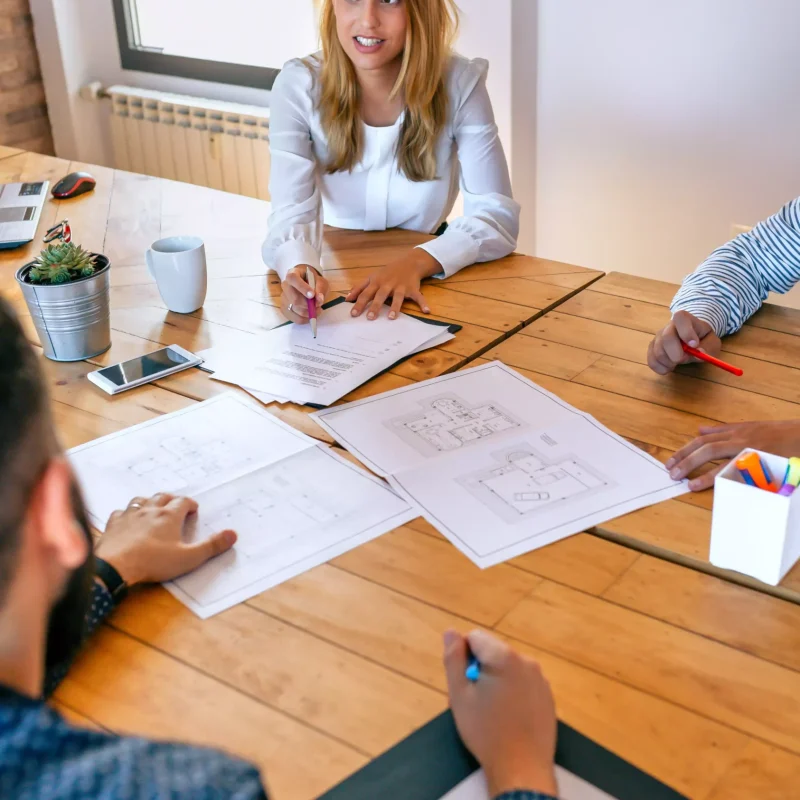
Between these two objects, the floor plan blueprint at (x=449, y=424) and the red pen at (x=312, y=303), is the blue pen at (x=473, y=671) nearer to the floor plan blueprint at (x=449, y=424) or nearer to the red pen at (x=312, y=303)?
the floor plan blueprint at (x=449, y=424)

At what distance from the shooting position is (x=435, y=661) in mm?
855

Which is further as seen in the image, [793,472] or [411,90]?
[411,90]

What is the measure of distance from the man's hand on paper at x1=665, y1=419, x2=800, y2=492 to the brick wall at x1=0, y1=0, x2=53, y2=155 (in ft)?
10.7

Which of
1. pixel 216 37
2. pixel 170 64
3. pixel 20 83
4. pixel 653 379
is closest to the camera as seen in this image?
pixel 653 379

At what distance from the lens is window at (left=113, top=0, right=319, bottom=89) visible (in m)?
3.22

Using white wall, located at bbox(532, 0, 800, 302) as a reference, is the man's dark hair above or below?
above

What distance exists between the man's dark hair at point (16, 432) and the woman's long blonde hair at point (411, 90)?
148 centimetres

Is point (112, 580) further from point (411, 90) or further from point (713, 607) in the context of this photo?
point (411, 90)

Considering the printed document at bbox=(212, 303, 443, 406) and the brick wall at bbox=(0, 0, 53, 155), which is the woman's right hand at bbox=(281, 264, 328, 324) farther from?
the brick wall at bbox=(0, 0, 53, 155)

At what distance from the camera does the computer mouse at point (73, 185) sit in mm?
2107

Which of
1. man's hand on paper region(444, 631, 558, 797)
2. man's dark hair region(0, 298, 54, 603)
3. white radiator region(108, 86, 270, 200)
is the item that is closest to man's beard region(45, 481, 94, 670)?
man's dark hair region(0, 298, 54, 603)

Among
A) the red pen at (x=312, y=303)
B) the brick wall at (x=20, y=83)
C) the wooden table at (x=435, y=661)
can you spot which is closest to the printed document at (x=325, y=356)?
the red pen at (x=312, y=303)

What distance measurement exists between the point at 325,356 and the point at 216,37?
7.86 ft

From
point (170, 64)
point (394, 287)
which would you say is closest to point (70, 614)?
point (394, 287)
